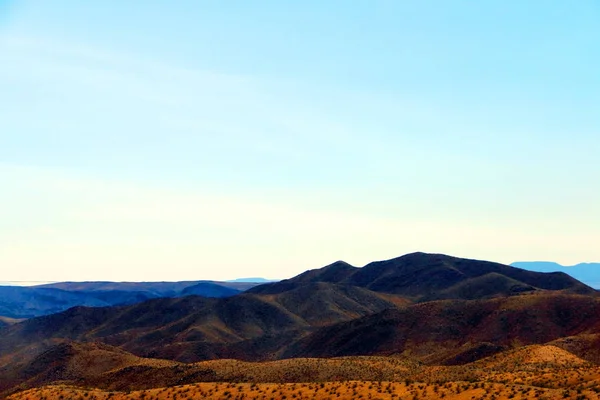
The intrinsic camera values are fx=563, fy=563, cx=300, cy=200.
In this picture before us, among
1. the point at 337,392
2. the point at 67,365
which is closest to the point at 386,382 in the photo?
the point at 337,392

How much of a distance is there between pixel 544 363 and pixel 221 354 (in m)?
81.1

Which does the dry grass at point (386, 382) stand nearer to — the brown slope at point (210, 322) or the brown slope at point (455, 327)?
the brown slope at point (455, 327)

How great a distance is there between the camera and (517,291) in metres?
166

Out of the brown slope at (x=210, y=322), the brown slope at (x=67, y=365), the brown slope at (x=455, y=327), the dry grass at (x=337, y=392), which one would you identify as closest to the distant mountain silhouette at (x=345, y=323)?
the brown slope at (x=455, y=327)

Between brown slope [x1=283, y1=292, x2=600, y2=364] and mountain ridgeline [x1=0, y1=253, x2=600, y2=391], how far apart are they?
0.70ft

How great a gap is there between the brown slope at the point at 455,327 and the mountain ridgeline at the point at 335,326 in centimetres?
21

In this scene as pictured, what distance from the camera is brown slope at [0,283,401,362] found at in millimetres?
130250

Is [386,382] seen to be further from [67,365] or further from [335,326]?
[335,326]

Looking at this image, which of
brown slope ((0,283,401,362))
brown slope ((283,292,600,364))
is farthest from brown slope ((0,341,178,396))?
brown slope ((283,292,600,364))

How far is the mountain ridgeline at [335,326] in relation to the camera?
10475 centimetres

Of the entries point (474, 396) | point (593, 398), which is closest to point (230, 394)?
point (474, 396)

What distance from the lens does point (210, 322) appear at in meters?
153

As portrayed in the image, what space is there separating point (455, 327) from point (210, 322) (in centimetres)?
6783

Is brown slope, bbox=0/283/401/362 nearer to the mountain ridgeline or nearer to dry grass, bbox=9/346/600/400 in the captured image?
the mountain ridgeline
